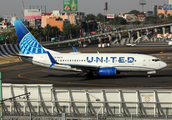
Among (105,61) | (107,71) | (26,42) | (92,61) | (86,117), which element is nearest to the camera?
(86,117)

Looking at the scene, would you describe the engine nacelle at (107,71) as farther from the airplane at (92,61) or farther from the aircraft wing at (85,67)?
the aircraft wing at (85,67)

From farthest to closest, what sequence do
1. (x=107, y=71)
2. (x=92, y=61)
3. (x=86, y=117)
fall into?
1. (x=92, y=61)
2. (x=107, y=71)
3. (x=86, y=117)

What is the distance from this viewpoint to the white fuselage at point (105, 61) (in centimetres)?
4659

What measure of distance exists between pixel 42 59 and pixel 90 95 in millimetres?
28154

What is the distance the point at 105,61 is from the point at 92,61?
2.47 meters

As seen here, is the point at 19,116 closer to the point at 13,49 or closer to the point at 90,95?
the point at 90,95

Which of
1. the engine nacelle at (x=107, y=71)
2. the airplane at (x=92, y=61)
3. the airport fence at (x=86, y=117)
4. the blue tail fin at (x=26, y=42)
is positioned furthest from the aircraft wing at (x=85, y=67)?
the airport fence at (x=86, y=117)

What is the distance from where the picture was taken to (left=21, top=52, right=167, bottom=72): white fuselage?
46594mm

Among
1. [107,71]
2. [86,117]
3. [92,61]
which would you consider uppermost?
[92,61]

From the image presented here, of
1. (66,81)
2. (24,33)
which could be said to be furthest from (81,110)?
(24,33)

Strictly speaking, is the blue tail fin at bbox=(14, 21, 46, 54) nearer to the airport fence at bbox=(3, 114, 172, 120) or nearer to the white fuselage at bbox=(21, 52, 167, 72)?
the white fuselage at bbox=(21, 52, 167, 72)

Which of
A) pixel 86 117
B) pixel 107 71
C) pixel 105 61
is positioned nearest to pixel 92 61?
pixel 105 61

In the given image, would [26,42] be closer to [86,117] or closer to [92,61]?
[92,61]

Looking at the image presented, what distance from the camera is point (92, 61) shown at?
48375 millimetres
